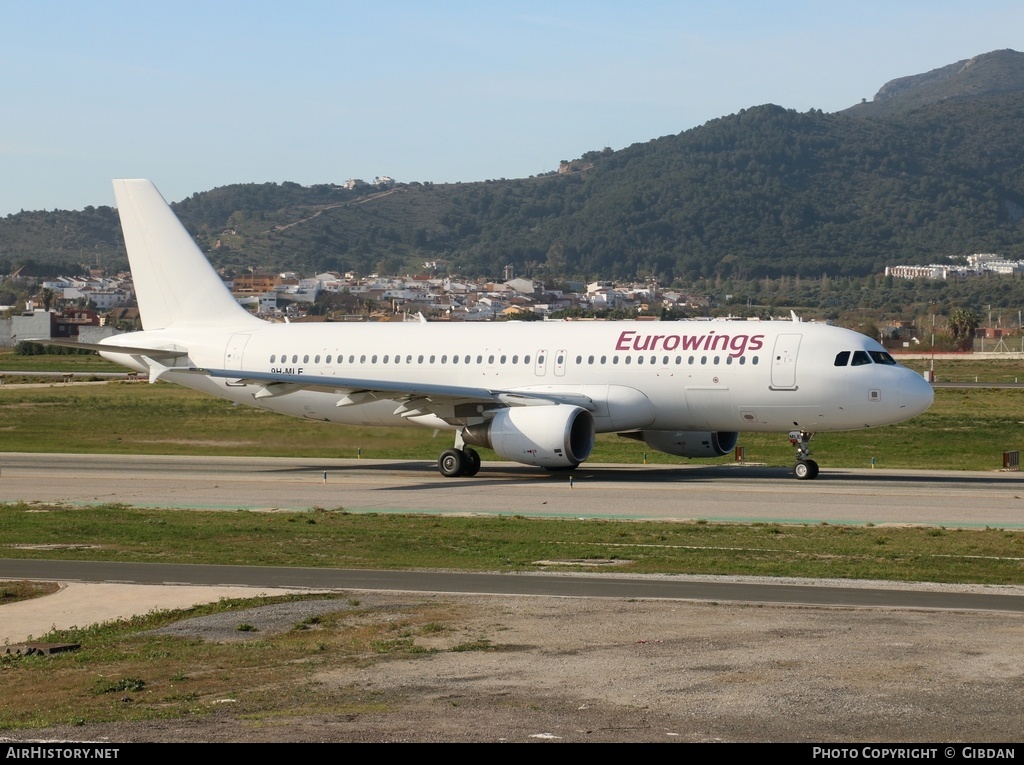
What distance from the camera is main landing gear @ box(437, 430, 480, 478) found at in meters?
41.2

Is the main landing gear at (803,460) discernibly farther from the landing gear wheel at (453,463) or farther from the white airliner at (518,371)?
the landing gear wheel at (453,463)

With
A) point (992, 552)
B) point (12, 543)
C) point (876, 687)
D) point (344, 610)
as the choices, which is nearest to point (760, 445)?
point (992, 552)

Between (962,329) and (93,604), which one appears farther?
(962,329)

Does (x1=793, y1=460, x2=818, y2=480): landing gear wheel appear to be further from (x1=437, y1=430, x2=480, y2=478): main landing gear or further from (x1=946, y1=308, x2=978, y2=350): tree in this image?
(x1=946, y1=308, x2=978, y2=350): tree

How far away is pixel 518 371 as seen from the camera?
41.8m

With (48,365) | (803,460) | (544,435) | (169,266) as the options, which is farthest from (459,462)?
(48,365)

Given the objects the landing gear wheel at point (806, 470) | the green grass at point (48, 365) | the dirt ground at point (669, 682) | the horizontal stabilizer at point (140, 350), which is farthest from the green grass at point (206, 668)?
the green grass at point (48, 365)

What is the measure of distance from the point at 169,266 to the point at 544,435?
16.6 m

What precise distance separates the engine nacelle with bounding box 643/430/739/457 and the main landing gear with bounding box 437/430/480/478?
5.43 m

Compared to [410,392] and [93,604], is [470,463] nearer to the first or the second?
[410,392]

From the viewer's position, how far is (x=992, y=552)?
24.8 meters

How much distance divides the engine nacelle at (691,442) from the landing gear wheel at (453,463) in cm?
569

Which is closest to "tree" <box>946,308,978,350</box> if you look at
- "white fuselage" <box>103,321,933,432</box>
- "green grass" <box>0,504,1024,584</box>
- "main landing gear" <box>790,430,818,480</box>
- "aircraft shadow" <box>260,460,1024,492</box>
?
"aircraft shadow" <box>260,460,1024,492</box>
